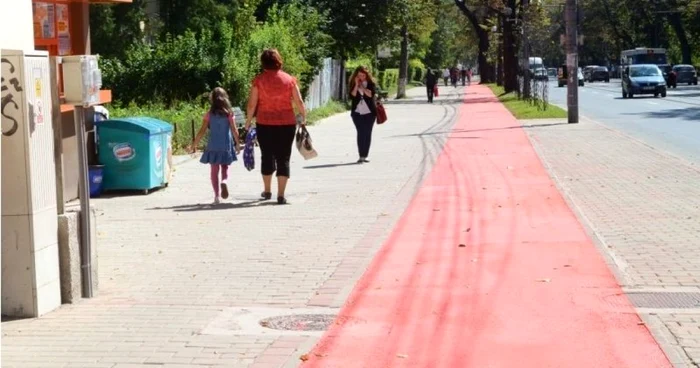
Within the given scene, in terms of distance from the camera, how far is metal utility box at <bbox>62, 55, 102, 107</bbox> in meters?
7.85

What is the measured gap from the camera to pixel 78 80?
25.8 feet

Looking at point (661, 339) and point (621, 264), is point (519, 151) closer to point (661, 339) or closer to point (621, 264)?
point (621, 264)

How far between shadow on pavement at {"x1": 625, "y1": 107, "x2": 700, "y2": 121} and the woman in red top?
22102 mm

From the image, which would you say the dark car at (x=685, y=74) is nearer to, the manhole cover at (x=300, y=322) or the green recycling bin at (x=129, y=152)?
the green recycling bin at (x=129, y=152)

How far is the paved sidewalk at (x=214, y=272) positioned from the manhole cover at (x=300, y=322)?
0.11 metres

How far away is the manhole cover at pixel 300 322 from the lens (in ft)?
23.4

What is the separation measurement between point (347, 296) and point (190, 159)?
1240cm

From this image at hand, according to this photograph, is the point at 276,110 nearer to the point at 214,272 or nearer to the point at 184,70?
the point at 214,272

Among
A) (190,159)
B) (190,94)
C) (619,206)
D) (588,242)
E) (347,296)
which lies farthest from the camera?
(190,94)

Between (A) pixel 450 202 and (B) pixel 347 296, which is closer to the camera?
(B) pixel 347 296

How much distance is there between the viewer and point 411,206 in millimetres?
13023

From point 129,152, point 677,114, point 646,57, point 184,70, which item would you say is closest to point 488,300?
point 129,152

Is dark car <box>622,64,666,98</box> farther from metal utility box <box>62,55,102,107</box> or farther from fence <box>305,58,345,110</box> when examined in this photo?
metal utility box <box>62,55,102,107</box>

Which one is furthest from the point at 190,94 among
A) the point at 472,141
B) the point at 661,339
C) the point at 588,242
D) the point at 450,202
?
the point at 661,339
